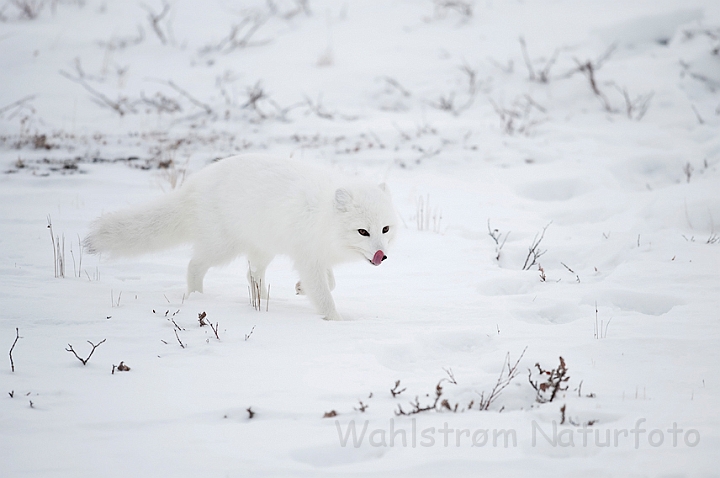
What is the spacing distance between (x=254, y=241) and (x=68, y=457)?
8.24 feet

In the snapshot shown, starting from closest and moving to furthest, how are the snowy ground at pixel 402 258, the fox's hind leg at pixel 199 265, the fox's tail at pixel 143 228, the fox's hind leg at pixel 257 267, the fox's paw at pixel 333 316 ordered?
1. the snowy ground at pixel 402 258
2. the fox's paw at pixel 333 316
3. the fox's tail at pixel 143 228
4. the fox's hind leg at pixel 199 265
5. the fox's hind leg at pixel 257 267

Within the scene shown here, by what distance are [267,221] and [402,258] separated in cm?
187

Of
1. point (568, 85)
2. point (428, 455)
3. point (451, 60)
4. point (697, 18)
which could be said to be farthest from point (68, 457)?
point (697, 18)

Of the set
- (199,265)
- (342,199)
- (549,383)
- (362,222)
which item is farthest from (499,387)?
(199,265)

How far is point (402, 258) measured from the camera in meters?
5.60

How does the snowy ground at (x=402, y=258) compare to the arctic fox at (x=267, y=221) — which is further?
the arctic fox at (x=267, y=221)

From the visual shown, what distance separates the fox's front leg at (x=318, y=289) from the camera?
12.9ft

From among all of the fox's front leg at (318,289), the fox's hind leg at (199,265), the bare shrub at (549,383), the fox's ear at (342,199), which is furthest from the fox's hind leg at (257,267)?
the bare shrub at (549,383)

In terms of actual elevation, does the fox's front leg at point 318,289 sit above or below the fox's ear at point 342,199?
below

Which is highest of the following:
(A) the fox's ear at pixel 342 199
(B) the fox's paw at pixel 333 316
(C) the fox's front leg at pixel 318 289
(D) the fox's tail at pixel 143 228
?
(A) the fox's ear at pixel 342 199

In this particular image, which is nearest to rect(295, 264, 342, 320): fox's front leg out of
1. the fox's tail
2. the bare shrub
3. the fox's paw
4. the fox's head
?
the fox's paw

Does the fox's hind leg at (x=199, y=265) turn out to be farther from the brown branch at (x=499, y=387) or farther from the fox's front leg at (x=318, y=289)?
the brown branch at (x=499, y=387)

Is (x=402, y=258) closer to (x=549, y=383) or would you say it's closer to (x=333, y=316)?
(x=333, y=316)

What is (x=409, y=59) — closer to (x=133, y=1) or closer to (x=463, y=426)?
(x=133, y=1)
